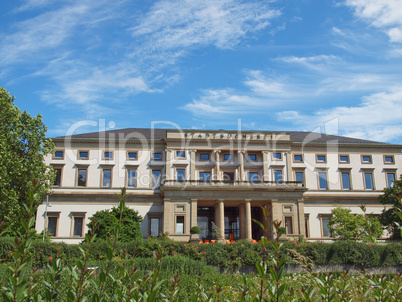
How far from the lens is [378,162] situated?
157 ft

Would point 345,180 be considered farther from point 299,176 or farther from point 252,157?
point 252,157

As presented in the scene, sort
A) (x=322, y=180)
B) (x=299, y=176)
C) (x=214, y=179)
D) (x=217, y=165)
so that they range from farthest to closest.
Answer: (x=322, y=180) → (x=299, y=176) → (x=217, y=165) → (x=214, y=179)

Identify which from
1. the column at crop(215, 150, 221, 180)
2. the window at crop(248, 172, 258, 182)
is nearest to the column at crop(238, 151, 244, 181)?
the window at crop(248, 172, 258, 182)

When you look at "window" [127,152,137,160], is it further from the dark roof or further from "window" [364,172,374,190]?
"window" [364,172,374,190]

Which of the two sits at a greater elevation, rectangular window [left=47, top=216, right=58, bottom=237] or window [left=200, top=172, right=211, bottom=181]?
window [left=200, top=172, right=211, bottom=181]

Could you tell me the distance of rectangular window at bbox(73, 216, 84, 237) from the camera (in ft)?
137

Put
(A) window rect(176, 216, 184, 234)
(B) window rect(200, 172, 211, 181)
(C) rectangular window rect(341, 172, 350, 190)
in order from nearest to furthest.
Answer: (A) window rect(176, 216, 184, 234), (B) window rect(200, 172, 211, 181), (C) rectangular window rect(341, 172, 350, 190)

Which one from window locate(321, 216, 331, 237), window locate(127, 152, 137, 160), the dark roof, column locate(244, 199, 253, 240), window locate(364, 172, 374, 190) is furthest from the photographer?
the dark roof

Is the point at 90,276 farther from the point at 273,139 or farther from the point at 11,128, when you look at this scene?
the point at 273,139

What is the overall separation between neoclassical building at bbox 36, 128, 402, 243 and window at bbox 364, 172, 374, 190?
5.2 inches

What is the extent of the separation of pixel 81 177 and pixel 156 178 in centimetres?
905

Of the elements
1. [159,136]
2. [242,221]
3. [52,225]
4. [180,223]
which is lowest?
[52,225]

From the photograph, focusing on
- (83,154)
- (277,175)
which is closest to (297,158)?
(277,175)

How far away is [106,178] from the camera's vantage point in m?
44.5
